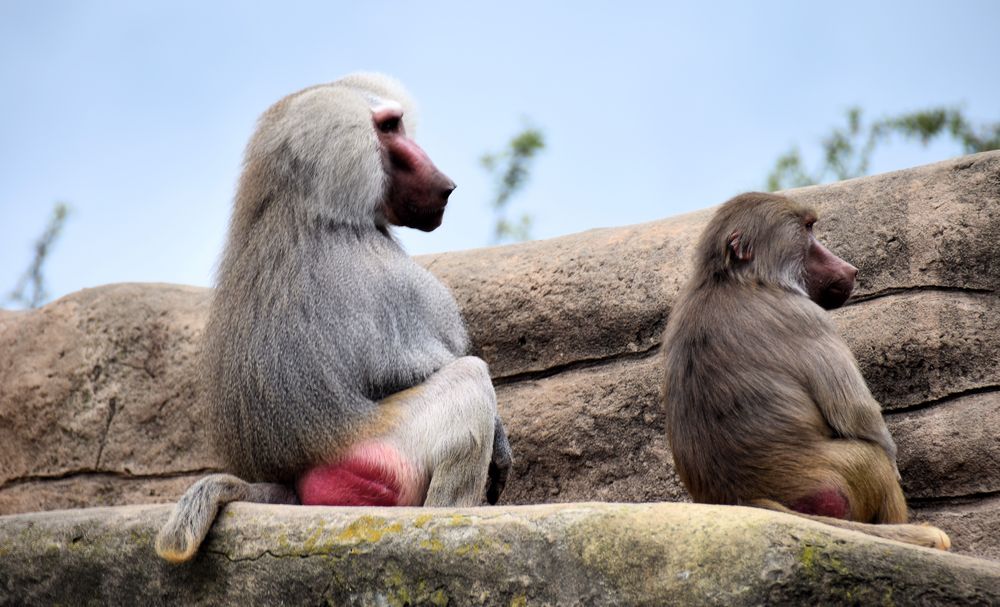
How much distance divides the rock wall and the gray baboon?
56.3 inches

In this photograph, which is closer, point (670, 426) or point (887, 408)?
point (670, 426)

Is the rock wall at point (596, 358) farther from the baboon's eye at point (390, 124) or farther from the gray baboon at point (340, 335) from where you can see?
the baboon's eye at point (390, 124)

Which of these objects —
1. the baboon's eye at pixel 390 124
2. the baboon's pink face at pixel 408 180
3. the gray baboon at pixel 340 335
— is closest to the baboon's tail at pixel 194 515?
the gray baboon at pixel 340 335

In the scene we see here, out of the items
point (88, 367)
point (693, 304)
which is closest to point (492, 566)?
point (693, 304)

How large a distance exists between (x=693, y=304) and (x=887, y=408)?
1.45 metres

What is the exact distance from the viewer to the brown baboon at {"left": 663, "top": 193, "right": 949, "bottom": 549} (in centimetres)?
424

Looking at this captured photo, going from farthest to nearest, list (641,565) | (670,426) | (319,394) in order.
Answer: (670,426)
(319,394)
(641,565)

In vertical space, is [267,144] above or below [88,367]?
above

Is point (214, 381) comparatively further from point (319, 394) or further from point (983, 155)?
point (983, 155)

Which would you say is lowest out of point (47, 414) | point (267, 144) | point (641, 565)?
point (47, 414)

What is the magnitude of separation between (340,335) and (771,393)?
161 centimetres

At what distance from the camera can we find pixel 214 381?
177 inches

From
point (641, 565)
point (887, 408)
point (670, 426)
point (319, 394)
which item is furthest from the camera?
point (887, 408)

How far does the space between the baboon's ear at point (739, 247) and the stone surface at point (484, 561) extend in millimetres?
1775
